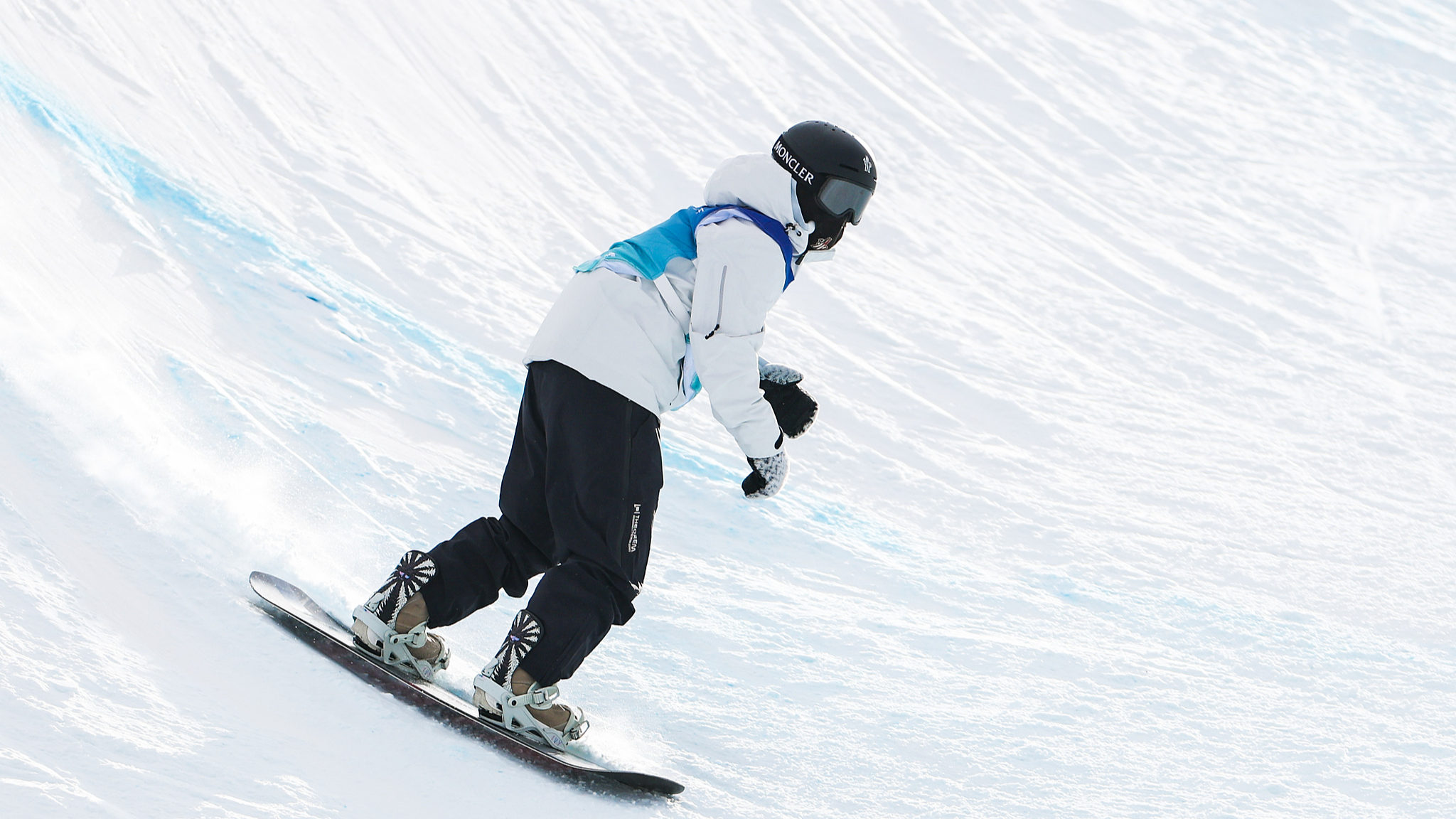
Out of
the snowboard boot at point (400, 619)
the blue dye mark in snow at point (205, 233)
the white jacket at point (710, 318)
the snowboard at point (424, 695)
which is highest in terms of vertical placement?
the blue dye mark in snow at point (205, 233)

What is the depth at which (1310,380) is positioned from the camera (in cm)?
509

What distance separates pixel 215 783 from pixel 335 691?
0.36 metres

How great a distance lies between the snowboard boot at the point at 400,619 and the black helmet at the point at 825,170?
96cm

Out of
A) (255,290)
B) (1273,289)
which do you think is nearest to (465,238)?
(255,290)

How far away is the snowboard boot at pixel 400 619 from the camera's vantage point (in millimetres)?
2006

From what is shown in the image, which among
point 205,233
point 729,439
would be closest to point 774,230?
point 729,439

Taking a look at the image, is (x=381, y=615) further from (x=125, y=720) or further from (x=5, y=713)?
(x=5, y=713)

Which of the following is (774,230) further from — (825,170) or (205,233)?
(205,233)

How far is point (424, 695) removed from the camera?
1.92 m

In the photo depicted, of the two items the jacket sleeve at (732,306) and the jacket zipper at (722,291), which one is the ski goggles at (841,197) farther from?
the jacket zipper at (722,291)

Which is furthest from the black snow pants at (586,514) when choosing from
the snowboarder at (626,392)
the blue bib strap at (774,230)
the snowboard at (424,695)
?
the blue bib strap at (774,230)

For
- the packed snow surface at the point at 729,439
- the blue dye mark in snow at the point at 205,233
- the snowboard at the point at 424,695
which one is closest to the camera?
the snowboard at the point at 424,695

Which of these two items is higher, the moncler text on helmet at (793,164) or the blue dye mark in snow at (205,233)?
the blue dye mark in snow at (205,233)

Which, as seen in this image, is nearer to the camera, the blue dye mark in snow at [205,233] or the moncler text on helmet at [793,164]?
the moncler text on helmet at [793,164]
